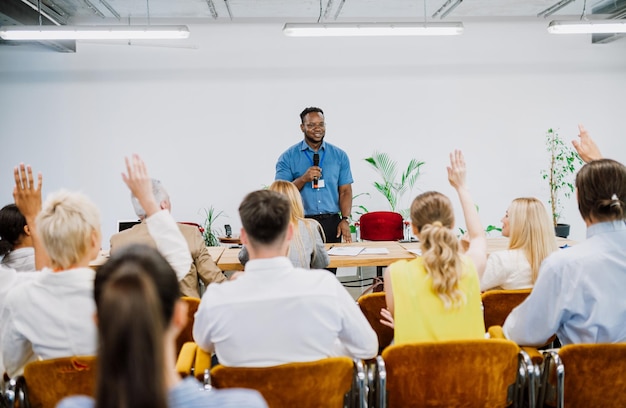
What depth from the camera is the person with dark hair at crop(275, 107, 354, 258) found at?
5.56 m

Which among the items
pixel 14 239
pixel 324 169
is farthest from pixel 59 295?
pixel 324 169

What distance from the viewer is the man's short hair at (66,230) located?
1.96 m

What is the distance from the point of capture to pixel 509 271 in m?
2.86

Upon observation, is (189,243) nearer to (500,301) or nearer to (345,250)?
(345,250)

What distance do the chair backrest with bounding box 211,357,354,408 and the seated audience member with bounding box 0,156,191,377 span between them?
0.53 metres

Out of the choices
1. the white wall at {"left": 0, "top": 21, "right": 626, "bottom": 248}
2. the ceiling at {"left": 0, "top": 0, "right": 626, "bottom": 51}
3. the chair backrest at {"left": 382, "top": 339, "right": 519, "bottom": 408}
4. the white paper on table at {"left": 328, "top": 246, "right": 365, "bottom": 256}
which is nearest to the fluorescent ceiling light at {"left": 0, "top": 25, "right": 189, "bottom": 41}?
the ceiling at {"left": 0, "top": 0, "right": 626, "bottom": 51}

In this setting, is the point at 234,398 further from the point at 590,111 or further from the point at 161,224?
the point at 590,111

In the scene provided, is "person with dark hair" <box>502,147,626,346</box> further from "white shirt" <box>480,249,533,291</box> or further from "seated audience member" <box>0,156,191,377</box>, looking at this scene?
"seated audience member" <box>0,156,191,377</box>

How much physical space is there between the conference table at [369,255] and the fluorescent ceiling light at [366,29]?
242cm

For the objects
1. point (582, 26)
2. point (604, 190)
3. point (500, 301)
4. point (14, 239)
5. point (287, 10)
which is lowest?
point (500, 301)

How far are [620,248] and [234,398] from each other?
1.69 meters

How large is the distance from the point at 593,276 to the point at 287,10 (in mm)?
5974

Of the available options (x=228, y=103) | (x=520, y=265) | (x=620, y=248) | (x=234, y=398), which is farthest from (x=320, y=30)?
(x=234, y=398)

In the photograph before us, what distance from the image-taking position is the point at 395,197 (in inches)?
304
